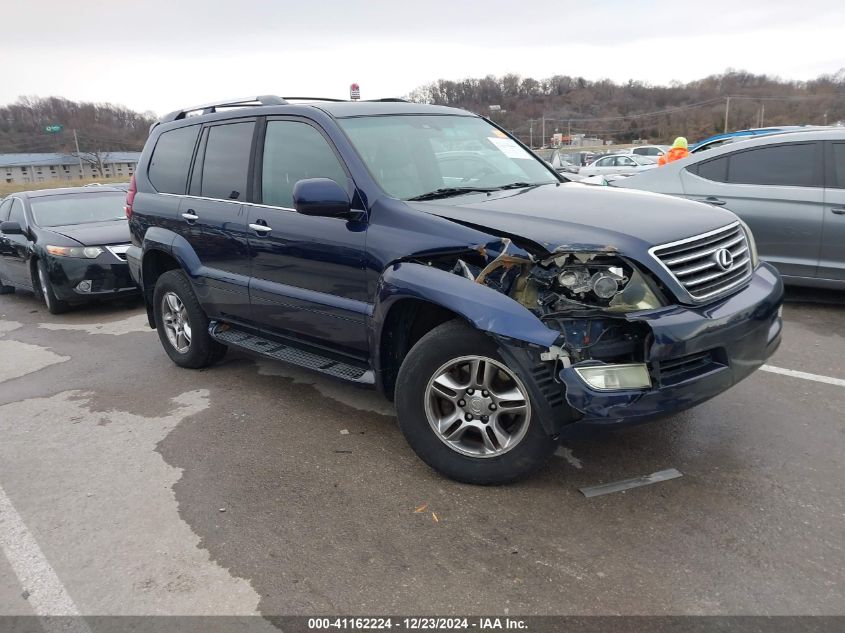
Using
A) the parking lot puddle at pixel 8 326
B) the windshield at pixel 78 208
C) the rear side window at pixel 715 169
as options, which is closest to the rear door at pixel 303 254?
the rear side window at pixel 715 169

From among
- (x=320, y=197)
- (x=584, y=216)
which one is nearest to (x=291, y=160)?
(x=320, y=197)

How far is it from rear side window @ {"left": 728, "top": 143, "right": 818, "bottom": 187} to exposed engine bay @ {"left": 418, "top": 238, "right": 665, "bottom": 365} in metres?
4.13

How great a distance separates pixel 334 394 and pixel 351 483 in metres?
1.36

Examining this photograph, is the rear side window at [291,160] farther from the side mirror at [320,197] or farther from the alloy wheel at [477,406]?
the alloy wheel at [477,406]

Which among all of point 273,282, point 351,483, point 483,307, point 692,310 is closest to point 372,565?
point 351,483

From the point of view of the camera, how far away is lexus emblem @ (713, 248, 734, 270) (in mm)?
3244

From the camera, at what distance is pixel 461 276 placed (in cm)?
319

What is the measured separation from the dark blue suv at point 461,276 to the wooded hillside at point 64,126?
3916 inches

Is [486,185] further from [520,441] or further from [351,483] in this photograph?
[351,483]

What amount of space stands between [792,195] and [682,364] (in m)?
4.04

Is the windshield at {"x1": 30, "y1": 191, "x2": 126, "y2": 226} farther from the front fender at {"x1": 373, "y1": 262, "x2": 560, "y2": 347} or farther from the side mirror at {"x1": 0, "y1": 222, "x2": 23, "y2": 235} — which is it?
the front fender at {"x1": 373, "y1": 262, "x2": 560, "y2": 347}

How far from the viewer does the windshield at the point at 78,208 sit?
8859mm

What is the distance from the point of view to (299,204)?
358 cm

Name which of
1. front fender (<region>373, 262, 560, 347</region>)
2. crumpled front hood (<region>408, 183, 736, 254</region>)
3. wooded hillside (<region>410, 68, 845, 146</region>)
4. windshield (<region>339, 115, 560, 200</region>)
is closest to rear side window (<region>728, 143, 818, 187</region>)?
windshield (<region>339, 115, 560, 200</region>)
